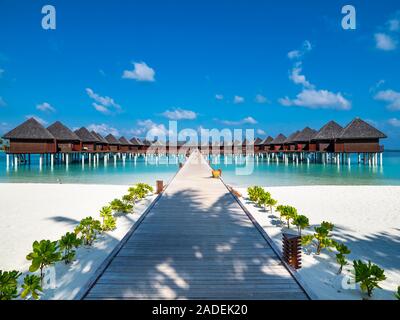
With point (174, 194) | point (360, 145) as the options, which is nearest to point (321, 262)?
point (174, 194)

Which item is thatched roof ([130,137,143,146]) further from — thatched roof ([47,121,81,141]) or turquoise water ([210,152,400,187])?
turquoise water ([210,152,400,187])

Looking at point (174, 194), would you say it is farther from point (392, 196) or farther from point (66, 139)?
point (66, 139)

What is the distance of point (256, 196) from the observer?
936 cm

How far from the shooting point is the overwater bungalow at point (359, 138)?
85.8 ft

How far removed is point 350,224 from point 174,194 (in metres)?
5.60

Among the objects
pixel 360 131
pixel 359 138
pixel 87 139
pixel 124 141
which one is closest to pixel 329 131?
pixel 360 131

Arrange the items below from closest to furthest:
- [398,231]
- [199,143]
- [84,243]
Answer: [84,243], [398,231], [199,143]

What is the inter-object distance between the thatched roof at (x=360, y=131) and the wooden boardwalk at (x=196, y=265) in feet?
84.6

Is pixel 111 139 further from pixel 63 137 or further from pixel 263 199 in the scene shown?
pixel 263 199

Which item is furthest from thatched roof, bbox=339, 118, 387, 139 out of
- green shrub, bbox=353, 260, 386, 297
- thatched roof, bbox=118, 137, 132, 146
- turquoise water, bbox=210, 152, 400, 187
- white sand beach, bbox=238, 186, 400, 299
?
thatched roof, bbox=118, 137, 132, 146

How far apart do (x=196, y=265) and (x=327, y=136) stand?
30.0 m

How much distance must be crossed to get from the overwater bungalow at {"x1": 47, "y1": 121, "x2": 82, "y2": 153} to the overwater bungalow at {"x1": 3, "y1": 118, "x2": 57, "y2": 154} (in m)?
1.98

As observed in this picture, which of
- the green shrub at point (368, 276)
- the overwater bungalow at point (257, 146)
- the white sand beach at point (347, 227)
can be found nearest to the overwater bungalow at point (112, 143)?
the overwater bungalow at point (257, 146)

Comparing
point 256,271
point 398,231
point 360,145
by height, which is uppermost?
point 360,145
